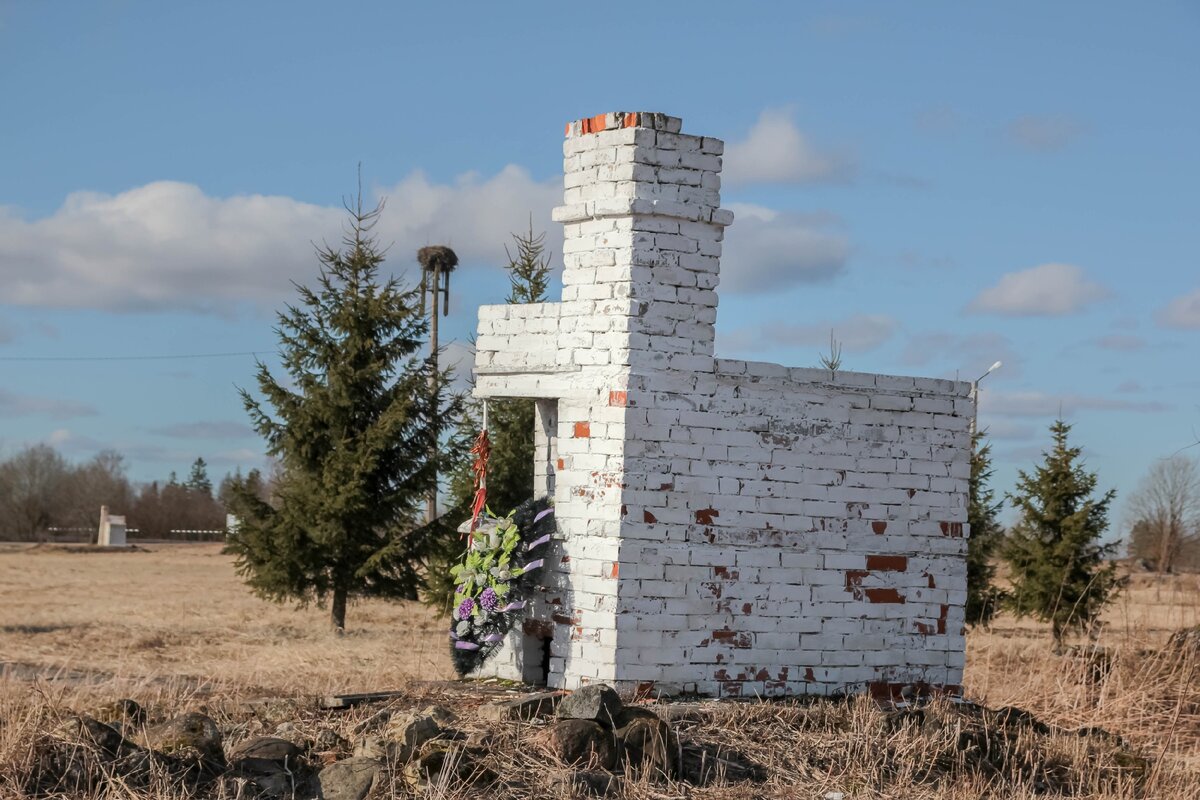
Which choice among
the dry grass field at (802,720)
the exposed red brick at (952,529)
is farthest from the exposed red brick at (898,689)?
the exposed red brick at (952,529)

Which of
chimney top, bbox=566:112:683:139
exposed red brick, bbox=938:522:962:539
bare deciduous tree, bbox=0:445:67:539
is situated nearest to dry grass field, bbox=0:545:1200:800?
exposed red brick, bbox=938:522:962:539

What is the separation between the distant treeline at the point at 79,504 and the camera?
53.2 m

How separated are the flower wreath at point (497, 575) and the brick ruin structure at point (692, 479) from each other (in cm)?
14

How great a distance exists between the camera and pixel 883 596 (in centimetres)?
838

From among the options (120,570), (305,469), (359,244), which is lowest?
(120,570)

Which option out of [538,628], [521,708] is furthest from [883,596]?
[521,708]

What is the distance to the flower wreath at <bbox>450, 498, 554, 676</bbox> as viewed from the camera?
8086 millimetres

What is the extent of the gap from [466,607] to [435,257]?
94.6 feet

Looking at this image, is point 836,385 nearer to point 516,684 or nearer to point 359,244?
point 516,684

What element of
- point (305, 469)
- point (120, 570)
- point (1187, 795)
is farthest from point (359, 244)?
point (120, 570)

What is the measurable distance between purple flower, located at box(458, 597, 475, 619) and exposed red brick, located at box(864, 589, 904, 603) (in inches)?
103

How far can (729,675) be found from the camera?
7891mm

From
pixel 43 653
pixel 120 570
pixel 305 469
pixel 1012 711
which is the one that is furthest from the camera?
pixel 120 570

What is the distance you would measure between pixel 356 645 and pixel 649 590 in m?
9.13
